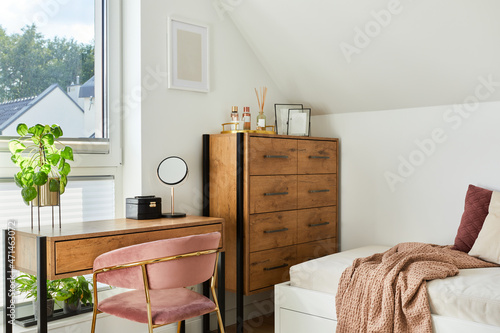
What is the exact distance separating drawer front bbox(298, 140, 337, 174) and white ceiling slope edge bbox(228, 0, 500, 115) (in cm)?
33

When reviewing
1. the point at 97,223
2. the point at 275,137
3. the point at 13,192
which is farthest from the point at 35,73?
the point at 275,137

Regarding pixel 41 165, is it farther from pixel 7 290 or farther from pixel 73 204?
pixel 7 290

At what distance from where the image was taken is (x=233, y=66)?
3625 mm

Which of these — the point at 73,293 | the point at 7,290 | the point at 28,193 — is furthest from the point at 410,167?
the point at 7,290

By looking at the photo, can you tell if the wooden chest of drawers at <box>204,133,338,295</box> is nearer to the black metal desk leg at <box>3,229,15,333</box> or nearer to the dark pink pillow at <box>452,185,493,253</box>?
the dark pink pillow at <box>452,185,493,253</box>

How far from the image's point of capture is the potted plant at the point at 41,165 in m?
2.44

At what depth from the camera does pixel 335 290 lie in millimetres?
2785

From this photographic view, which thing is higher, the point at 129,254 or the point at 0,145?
the point at 0,145

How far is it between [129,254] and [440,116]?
217 cm

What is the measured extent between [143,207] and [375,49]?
5.53 ft

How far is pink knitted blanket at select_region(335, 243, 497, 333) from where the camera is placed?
2.41m

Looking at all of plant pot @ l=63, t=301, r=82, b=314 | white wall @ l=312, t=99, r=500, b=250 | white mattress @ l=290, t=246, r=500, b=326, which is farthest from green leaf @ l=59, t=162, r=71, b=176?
white wall @ l=312, t=99, r=500, b=250

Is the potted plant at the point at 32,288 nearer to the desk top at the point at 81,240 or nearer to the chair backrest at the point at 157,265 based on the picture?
the desk top at the point at 81,240

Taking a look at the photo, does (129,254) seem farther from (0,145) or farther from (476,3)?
(476,3)
